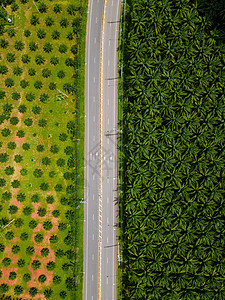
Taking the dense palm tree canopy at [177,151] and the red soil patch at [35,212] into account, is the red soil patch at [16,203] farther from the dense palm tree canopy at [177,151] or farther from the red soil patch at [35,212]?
the dense palm tree canopy at [177,151]

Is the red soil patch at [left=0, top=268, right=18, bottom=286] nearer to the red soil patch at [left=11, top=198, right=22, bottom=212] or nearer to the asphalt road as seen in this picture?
the red soil patch at [left=11, top=198, right=22, bottom=212]

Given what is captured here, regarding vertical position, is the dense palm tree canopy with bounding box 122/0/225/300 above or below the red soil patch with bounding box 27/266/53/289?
above

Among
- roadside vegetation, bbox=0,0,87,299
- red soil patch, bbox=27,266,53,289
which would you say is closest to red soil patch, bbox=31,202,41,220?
roadside vegetation, bbox=0,0,87,299

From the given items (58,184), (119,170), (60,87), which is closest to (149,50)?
(60,87)

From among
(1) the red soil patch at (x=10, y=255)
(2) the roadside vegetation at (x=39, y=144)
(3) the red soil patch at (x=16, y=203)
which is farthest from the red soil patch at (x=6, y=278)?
(3) the red soil patch at (x=16, y=203)

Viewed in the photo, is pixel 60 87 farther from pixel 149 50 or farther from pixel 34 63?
pixel 149 50

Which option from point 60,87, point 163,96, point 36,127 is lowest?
point 36,127
